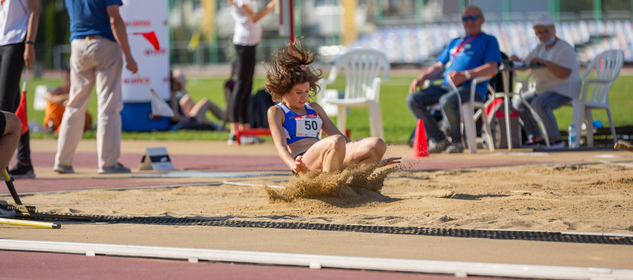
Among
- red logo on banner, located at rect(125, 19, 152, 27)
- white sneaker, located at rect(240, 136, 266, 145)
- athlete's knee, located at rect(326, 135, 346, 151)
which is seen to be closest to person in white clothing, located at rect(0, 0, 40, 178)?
athlete's knee, located at rect(326, 135, 346, 151)

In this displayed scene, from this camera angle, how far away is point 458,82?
904cm

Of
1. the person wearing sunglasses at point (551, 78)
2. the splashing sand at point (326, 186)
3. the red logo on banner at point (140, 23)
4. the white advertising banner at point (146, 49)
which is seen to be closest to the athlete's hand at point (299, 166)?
the splashing sand at point (326, 186)

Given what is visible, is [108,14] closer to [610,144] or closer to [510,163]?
[510,163]

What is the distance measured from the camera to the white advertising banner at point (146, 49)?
12656 mm

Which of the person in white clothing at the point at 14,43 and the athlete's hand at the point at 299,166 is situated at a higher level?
the person in white clothing at the point at 14,43

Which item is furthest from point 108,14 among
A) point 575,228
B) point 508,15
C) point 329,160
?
point 508,15

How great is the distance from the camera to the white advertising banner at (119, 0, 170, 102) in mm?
12656

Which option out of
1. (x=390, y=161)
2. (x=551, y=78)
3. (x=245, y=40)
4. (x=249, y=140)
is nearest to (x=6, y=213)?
(x=390, y=161)

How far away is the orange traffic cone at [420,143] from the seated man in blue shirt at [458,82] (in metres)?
0.49

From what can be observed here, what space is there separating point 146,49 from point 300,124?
8022 millimetres

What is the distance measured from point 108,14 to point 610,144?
6.66 m

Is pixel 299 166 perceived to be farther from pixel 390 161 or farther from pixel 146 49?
pixel 146 49

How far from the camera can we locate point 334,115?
1603cm

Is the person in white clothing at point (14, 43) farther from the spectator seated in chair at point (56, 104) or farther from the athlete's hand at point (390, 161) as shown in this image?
the spectator seated in chair at point (56, 104)
